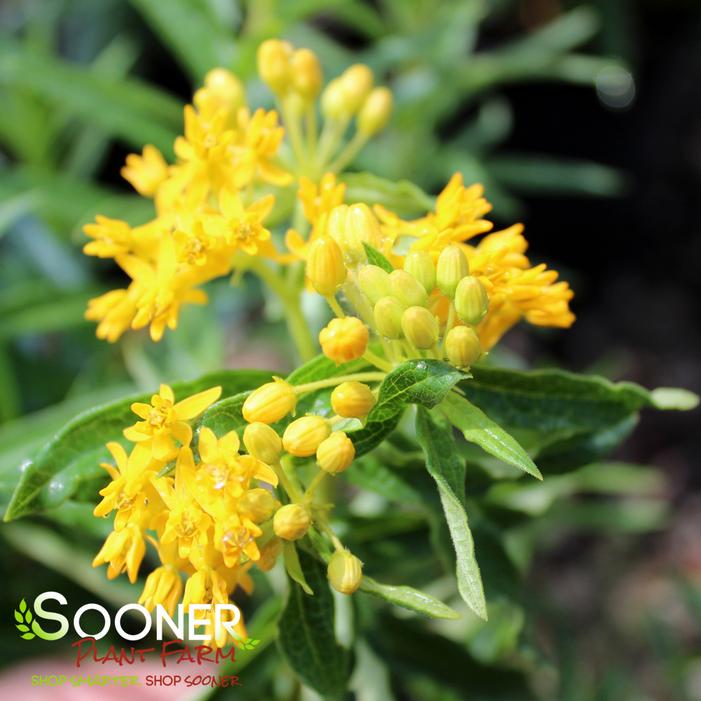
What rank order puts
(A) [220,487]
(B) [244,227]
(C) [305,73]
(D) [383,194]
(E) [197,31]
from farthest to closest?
(E) [197,31] → (C) [305,73] → (D) [383,194] → (B) [244,227] → (A) [220,487]

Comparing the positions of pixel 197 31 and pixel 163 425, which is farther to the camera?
pixel 197 31

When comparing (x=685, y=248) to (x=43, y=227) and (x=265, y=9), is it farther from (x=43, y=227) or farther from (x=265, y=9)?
(x=43, y=227)

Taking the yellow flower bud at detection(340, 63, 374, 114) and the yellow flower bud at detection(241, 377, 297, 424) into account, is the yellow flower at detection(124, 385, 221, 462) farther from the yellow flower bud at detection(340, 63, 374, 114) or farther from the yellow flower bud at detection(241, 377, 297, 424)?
the yellow flower bud at detection(340, 63, 374, 114)

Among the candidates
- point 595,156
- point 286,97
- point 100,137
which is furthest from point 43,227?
point 595,156

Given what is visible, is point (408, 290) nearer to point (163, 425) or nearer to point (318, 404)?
point (318, 404)

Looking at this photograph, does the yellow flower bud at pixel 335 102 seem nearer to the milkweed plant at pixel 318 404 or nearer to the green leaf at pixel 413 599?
the milkweed plant at pixel 318 404

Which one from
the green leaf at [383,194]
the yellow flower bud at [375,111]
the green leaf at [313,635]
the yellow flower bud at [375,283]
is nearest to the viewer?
the yellow flower bud at [375,283]

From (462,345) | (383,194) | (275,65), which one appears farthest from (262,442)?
(275,65)

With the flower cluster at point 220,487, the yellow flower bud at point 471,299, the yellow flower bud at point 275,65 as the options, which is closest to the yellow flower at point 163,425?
the flower cluster at point 220,487

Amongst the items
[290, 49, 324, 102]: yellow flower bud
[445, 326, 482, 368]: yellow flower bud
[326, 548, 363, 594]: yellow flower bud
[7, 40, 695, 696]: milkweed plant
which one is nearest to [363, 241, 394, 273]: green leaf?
[7, 40, 695, 696]: milkweed plant
